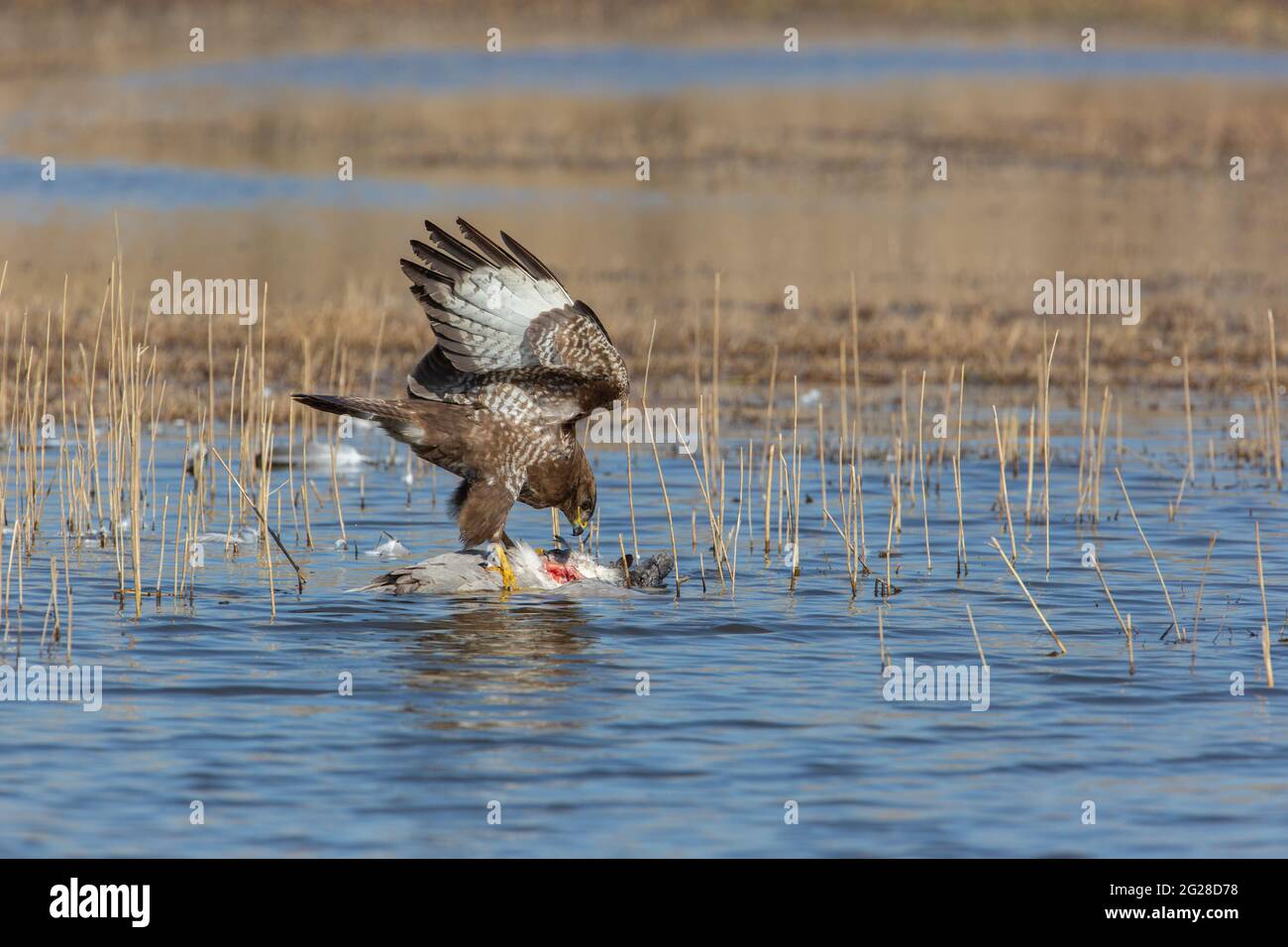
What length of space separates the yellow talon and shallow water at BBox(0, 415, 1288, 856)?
0.58ft

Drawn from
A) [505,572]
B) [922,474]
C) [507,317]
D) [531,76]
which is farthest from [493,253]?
[531,76]

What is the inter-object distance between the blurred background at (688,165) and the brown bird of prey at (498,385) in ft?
13.8

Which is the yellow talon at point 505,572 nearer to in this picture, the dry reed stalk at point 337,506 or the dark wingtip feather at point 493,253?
the dry reed stalk at point 337,506

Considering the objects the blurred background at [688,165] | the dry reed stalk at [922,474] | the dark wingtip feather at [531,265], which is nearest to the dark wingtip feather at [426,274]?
the dark wingtip feather at [531,265]

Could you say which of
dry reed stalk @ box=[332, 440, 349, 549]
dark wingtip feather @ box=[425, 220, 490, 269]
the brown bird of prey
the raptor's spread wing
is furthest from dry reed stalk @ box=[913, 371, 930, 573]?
dry reed stalk @ box=[332, 440, 349, 549]

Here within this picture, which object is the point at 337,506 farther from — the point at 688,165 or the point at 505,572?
the point at 688,165

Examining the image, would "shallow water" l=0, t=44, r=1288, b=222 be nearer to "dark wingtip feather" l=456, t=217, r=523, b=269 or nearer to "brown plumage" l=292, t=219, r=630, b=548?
"brown plumage" l=292, t=219, r=630, b=548

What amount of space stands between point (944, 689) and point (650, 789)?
191 centimetres

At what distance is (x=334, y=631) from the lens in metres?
9.76

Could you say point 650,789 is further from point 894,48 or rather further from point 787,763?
point 894,48

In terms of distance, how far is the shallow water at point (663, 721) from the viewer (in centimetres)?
698
